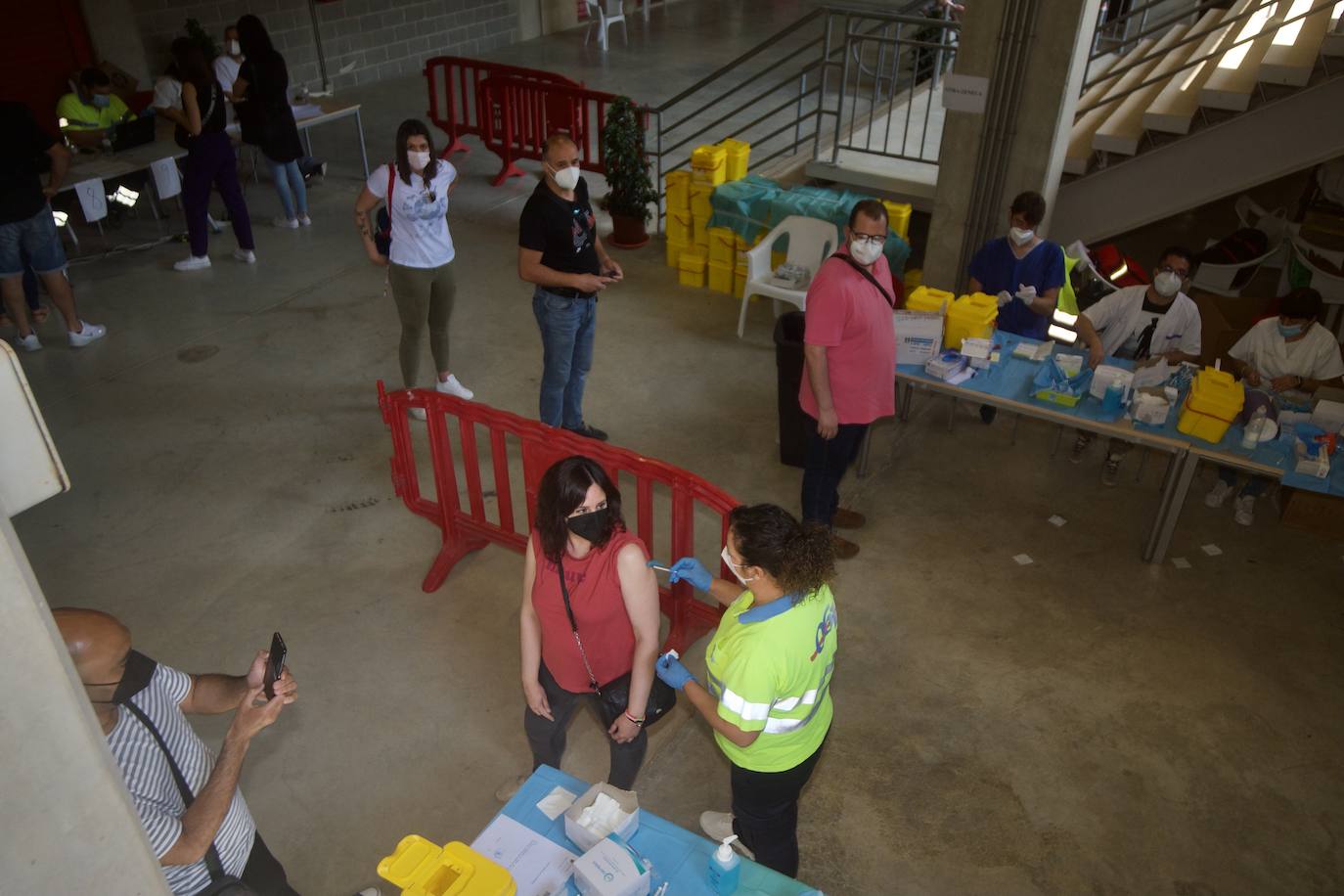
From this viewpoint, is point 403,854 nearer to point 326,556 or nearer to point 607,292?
point 326,556

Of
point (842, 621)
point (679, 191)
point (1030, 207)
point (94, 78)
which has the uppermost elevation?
point (1030, 207)

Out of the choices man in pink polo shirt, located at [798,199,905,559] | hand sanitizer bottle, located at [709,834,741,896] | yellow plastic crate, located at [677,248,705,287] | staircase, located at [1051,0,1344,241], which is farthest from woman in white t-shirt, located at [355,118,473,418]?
staircase, located at [1051,0,1344,241]

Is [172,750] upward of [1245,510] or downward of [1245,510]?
upward

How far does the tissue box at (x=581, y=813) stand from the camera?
299 centimetres

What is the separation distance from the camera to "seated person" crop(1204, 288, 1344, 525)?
5444mm

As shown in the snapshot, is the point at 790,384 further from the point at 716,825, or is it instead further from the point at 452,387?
the point at 716,825

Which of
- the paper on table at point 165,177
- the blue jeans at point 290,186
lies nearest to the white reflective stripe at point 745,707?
the paper on table at point 165,177

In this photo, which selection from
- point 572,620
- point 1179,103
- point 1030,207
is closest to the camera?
point 572,620

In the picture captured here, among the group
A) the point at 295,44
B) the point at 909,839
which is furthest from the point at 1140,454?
the point at 295,44

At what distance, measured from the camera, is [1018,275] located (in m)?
6.25

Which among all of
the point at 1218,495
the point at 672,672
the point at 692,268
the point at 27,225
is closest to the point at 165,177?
the point at 27,225

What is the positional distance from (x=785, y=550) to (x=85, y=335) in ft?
23.5

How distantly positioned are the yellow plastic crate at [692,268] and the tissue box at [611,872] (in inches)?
265

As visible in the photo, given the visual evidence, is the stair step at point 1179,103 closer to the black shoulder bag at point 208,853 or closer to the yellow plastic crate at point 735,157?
the yellow plastic crate at point 735,157
